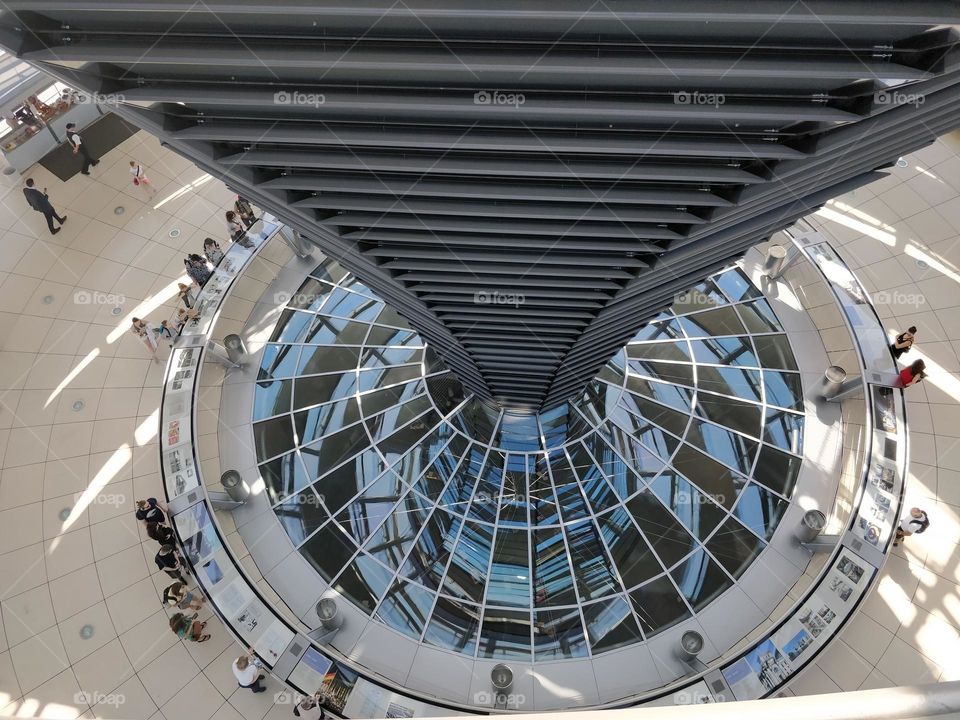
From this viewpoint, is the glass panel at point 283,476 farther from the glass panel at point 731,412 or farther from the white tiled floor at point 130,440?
the glass panel at point 731,412

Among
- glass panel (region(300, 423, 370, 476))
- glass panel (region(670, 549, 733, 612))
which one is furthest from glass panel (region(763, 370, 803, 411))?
glass panel (region(300, 423, 370, 476))

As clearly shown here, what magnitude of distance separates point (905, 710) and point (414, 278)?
26.7 ft

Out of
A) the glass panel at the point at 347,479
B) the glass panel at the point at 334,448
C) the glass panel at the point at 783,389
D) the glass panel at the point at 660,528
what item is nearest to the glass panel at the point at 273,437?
the glass panel at the point at 334,448

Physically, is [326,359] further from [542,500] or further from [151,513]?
[542,500]

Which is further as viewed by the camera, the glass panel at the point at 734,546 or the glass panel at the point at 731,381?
the glass panel at the point at 731,381

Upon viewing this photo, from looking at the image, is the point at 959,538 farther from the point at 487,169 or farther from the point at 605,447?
the point at 487,169

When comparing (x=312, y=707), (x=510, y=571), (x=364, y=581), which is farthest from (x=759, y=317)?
(x=312, y=707)

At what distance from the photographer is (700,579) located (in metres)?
14.1

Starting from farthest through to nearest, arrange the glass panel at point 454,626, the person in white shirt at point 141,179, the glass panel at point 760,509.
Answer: the person in white shirt at point 141,179, the glass panel at point 760,509, the glass panel at point 454,626

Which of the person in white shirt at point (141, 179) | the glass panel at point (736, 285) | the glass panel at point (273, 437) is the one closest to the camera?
the glass panel at point (273, 437)

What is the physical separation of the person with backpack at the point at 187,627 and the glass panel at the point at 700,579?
10398mm

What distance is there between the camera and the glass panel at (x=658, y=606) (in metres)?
13.6

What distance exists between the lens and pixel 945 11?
14.8 ft

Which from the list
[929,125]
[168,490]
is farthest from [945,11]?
[168,490]
